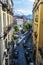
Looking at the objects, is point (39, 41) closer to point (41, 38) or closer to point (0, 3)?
point (41, 38)

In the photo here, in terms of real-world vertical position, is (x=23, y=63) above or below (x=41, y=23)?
below

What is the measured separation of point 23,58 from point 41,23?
16.5 m

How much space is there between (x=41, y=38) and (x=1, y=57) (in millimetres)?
4894

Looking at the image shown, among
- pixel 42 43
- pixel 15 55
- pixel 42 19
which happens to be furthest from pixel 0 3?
pixel 15 55

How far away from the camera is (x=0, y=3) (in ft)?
56.3

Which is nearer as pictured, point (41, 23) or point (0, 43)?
point (0, 43)

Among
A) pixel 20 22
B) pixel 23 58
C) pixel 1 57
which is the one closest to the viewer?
pixel 1 57

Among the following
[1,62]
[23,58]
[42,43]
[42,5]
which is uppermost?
[42,5]

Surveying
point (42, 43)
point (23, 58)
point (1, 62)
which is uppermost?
point (42, 43)

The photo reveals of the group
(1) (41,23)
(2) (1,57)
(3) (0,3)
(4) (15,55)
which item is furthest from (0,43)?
(4) (15,55)

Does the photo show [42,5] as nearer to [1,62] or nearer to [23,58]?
[1,62]

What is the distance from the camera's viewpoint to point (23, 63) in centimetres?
3191

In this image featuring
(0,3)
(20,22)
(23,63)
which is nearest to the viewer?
(0,3)

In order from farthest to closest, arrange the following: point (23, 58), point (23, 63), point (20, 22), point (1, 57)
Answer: point (20, 22) < point (23, 58) < point (23, 63) < point (1, 57)
